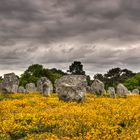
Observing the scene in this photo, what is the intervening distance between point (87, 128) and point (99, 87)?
34.5 m

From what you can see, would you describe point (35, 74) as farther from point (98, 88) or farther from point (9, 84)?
point (98, 88)

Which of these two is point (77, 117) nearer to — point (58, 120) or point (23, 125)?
point (58, 120)

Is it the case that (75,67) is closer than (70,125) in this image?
No

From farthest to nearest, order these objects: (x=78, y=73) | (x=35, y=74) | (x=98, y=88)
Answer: (x=78, y=73)
(x=35, y=74)
(x=98, y=88)

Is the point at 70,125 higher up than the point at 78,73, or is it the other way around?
the point at 78,73

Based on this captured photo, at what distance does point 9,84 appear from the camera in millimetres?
60594

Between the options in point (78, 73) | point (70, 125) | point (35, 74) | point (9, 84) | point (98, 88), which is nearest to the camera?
point (70, 125)

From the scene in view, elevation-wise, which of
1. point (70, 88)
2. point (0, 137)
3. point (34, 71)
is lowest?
point (0, 137)

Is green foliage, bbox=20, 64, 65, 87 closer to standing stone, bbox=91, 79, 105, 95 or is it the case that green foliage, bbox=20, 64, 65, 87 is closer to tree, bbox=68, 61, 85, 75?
tree, bbox=68, 61, 85, 75

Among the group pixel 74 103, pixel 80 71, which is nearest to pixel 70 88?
pixel 74 103

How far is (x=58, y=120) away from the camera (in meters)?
28.9

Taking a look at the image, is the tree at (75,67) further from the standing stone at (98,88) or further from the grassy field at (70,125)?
the grassy field at (70,125)

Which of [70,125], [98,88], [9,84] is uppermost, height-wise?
[9,84]

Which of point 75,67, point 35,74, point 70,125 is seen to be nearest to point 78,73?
point 75,67
